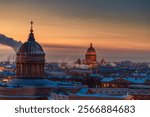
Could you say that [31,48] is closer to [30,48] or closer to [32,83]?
[30,48]

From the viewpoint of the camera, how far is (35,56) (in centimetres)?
1853

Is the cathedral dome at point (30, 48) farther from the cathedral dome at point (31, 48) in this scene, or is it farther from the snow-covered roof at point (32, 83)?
the snow-covered roof at point (32, 83)

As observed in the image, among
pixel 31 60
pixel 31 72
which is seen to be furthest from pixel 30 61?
pixel 31 72

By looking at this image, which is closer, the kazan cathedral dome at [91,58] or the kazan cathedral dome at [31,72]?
the kazan cathedral dome at [31,72]

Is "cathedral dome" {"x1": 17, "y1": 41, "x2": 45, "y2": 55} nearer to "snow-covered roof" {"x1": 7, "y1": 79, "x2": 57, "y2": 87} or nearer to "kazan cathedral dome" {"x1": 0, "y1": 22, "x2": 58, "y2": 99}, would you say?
"kazan cathedral dome" {"x1": 0, "y1": 22, "x2": 58, "y2": 99}

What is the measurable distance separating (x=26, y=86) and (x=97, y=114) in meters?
12.0

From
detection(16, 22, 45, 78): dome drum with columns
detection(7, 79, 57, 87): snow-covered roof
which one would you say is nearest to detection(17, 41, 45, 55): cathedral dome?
detection(16, 22, 45, 78): dome drum with columns

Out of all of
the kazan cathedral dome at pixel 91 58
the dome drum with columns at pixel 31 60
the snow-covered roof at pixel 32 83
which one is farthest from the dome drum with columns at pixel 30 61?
the kazan cathedral dome at pixel 91 58

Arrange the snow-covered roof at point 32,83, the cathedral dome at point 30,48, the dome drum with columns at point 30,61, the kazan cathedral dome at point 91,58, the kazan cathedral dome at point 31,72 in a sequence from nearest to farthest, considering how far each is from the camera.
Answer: the kazan cathedral dome at point 31,72, the snow-covered roof at point 32,83, the dome drum with columns at point 30,61, the cathedral dome at point 30,48, the kazan cathedral dome at point 91,58

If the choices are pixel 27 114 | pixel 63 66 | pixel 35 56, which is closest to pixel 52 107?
pixel 27 114

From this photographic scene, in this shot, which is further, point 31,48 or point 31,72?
point 31,48

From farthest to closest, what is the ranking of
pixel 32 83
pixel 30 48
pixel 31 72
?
pixel 30 48
pixel 31 72
pixel 32 83

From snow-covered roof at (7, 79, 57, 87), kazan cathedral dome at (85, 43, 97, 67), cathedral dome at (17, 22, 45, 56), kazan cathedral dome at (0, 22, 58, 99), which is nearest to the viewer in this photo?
kazan cathedral dome at (0, 22, 58, 99)

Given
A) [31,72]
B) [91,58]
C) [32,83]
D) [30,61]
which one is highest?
[91,58]
